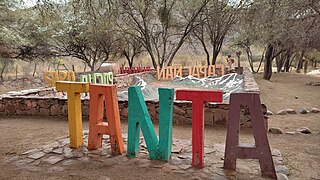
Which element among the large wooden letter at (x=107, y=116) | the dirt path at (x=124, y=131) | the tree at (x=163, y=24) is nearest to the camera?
the dirt path at (x=124, y=131)

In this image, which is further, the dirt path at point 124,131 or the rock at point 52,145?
the rock at point 52,145

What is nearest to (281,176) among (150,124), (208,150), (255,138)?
(255,138)

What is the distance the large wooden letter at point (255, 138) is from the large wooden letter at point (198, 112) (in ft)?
0.73

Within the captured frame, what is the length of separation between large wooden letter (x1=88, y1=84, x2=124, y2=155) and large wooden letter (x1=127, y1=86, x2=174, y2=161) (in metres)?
0.18

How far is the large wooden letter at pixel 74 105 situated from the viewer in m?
3.26

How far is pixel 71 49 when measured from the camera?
15.8 meters

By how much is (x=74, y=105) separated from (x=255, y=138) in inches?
81.7

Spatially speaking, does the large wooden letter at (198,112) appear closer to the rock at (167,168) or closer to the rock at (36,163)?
the rock at (167,168)

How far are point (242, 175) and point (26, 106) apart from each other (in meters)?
4.72

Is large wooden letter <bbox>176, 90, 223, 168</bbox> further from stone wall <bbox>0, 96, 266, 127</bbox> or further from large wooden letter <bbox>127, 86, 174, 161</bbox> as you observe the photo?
stone wall <bbox>0, 96, 266, 127</bbox>

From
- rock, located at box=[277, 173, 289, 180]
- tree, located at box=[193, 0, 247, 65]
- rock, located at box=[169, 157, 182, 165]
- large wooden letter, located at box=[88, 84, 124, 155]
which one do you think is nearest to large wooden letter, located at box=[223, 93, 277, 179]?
rock, located at box=[277, 173, 289, 180]

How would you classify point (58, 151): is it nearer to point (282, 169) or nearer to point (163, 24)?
point (282, 169)

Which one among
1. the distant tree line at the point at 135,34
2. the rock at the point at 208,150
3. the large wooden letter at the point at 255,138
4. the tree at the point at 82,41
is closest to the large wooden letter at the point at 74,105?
the rock at the point at 208,150

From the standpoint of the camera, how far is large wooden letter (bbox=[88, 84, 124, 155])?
3070 millimetres
